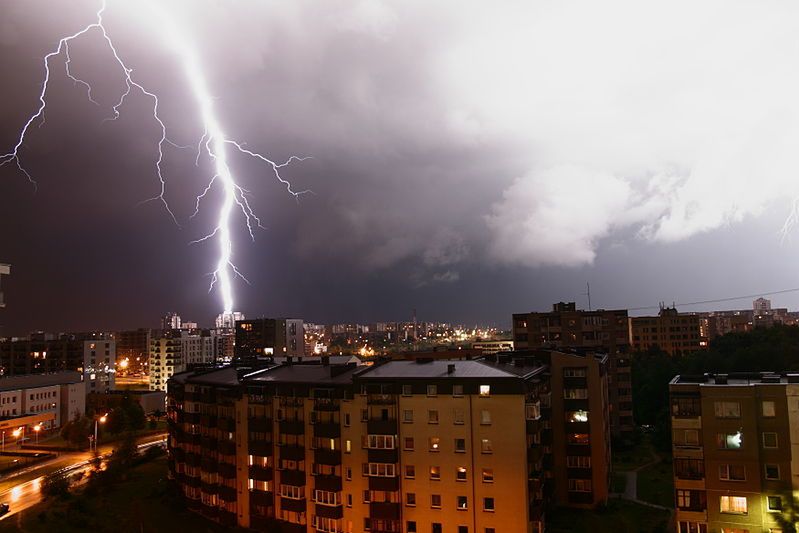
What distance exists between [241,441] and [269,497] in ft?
12.4

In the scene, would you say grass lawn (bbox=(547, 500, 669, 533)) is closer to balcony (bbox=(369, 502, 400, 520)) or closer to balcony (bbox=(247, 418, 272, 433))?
balcony (bbox=(369, 502, 400, 520))

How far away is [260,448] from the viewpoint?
33.9 meters

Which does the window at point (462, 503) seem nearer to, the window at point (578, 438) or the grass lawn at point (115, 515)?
the window at point (578, 438)

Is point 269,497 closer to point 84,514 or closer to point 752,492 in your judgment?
point 84,514

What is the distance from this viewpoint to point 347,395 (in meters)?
31.8

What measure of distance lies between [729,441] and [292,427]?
2176cm

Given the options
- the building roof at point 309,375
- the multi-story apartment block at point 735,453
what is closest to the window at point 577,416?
the multi-story apartment block at point 735,453

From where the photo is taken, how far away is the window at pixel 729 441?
25219 millimetres

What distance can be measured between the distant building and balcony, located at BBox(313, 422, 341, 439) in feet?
172

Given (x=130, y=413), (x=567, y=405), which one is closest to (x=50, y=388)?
(x=130, y=413)

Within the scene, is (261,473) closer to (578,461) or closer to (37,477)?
(578,461)

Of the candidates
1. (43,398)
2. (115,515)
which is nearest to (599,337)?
(115,515)

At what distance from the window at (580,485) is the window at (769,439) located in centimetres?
1363

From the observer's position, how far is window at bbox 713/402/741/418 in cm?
2531
